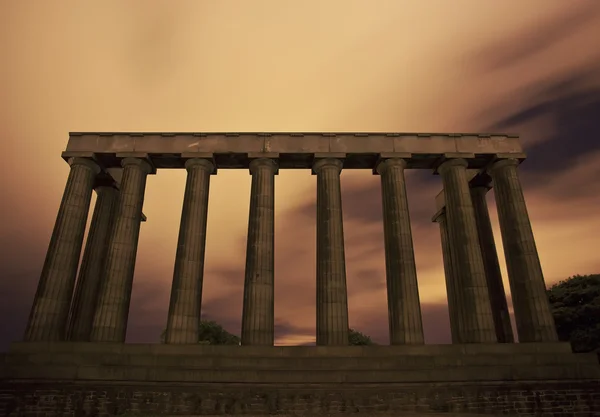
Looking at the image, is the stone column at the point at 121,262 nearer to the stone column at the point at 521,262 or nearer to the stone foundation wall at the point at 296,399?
the stone foundation wall at the point at 296,399

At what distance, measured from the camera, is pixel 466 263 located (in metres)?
35.1

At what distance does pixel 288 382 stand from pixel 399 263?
46.7 feet

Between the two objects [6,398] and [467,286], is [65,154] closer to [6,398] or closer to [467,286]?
[6,398]

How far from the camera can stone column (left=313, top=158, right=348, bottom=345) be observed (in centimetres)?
3247

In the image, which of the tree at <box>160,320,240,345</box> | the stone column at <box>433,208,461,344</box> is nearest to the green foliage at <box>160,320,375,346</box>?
the tree at <box>160,320,240,345</box>

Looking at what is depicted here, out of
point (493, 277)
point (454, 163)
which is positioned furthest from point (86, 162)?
point (493, 277)

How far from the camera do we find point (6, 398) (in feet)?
82.4

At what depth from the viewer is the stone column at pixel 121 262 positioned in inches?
1292

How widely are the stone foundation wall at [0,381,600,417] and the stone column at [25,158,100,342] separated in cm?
783

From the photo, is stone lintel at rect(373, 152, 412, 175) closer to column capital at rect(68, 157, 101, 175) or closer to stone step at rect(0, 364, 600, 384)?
stone step at rect(0, 364, 600, 384)

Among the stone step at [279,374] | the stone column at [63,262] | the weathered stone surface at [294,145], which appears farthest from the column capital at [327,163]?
the stone column at [63,262]

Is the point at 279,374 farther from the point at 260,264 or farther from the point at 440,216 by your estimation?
the point at 440,216

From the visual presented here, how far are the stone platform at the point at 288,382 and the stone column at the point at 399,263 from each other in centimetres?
277

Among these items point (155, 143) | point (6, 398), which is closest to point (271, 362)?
point (6, 398)
